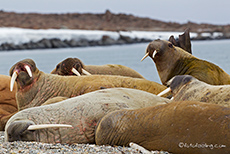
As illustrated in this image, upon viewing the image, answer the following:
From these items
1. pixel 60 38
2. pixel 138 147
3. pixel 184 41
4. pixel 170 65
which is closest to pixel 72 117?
pixel 138 147

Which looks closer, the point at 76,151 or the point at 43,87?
the point at 76,151

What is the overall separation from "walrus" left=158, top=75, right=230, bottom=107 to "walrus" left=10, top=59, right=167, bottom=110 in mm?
1110

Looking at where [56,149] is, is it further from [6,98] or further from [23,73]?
[6,98]

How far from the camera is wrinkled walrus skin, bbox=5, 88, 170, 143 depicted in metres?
3.75

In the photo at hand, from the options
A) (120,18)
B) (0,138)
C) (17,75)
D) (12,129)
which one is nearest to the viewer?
(12,129)

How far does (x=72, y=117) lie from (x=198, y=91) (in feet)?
4.74

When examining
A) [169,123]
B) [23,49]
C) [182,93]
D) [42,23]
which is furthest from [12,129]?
[42,23]

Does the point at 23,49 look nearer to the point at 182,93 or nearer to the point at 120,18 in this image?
the point at 120,18

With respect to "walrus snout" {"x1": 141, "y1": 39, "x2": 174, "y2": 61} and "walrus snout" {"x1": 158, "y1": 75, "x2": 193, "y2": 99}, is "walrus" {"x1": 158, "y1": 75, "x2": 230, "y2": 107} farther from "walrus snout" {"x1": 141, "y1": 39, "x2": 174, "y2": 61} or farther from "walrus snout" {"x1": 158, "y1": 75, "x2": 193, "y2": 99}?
"walrus snout" {"x1": 141, "y1": 39, "x2": 174, "y2": 61}

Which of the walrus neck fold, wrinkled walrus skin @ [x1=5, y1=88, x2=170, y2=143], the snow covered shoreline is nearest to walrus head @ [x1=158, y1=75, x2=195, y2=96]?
wrinkled walrus skin @ [x1=5, y1=88, x2=170, y2=143]

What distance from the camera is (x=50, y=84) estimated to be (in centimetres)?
577

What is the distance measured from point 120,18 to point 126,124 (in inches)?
2617

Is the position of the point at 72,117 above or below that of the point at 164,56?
below

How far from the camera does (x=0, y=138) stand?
427 cm
